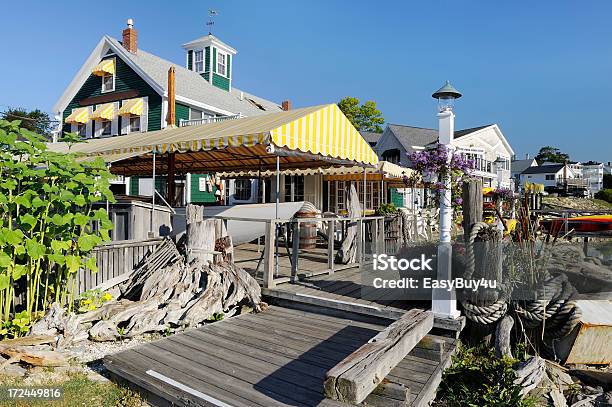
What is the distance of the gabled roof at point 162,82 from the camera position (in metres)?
18.3

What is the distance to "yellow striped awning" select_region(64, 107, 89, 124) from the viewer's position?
19.8 metres

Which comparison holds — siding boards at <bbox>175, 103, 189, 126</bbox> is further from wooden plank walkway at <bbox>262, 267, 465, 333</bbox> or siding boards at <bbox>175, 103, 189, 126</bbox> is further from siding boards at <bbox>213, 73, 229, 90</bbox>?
wooden plank walkway at <bbox>262, 267, 465, 333</bbox>

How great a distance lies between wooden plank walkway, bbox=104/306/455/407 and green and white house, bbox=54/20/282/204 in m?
12.8

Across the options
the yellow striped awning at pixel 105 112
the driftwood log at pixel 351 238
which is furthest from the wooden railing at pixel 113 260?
the yellow striped awning at pixel 105 112

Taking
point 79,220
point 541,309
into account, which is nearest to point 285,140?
point 79,220

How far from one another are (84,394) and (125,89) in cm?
1804

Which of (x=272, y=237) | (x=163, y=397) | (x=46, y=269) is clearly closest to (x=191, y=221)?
(x=272, y=237)

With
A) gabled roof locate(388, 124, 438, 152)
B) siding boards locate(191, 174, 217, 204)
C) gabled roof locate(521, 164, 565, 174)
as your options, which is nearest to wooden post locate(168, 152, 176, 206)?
siding boards locate(191, 174, 217, 204)

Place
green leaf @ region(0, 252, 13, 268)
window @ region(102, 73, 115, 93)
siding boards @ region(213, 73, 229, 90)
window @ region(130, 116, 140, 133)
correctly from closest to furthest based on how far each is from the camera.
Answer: green leaf @ region(0, 252, 13, 268), window @ region(130, 116, 140, 133), window @ region(102, 73, 115, 93), siding boards @ region(213, 73, 229, 90)

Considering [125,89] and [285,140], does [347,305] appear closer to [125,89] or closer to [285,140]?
[285,140]

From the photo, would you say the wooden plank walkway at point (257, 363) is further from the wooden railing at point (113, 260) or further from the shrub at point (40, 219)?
the wooden railing at point (113, 260)

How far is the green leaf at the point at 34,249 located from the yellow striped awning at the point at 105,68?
56.2ft

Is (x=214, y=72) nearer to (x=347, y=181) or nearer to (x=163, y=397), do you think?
(x=347, y=181)

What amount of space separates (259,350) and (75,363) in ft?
6.50
